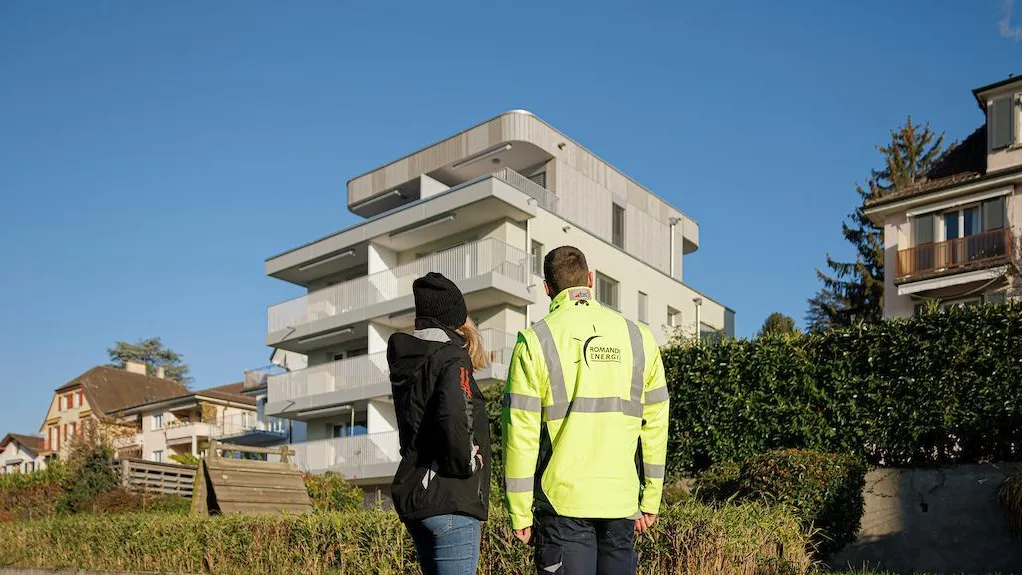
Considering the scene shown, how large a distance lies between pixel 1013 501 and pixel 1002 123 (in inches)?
852

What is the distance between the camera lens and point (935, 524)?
13.8m

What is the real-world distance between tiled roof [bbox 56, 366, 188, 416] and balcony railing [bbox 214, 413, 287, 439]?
51.0ft

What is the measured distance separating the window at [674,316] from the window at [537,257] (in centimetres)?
898

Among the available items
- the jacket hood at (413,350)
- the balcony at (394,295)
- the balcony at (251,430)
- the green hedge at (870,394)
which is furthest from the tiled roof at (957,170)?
the balcony at (251,430)

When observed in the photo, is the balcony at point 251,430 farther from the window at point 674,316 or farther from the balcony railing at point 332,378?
the window at point 674,316

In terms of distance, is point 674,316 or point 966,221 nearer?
point 966,221

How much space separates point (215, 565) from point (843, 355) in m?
10.0

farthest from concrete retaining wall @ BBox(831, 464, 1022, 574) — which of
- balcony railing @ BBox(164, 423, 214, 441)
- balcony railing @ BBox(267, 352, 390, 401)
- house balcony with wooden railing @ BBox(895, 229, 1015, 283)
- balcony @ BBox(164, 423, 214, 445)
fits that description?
balcony railing @ BBox(164, 423, 214, 441)

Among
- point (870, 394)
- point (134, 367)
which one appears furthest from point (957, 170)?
point (134, 367)

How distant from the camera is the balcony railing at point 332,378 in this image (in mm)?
37656

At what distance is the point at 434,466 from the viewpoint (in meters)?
4.70

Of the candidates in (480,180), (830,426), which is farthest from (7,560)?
(480,180)

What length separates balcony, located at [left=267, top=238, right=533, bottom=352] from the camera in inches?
1352

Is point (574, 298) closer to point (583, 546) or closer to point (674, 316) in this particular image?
point (583, 546)
